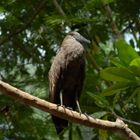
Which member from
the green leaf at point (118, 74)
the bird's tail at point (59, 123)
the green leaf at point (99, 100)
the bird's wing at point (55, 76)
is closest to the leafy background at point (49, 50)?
the bird's tail at point (59, 123)

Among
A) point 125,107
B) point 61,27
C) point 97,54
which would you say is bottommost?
point 125,107

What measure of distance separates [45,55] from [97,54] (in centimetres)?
56

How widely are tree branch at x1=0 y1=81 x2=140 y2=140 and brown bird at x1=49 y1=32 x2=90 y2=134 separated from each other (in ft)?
2.24

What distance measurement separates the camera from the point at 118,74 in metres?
2.47

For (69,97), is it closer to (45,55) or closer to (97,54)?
(97,54)

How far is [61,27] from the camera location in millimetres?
4008

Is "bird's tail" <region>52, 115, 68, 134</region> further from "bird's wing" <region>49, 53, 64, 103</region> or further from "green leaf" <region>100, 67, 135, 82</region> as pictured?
"green leaf" <region>100, 67, 135, 82</region>

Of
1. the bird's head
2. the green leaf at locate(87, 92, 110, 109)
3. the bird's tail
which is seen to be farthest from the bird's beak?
the green leaf at locate(87, 92, 110, 109)

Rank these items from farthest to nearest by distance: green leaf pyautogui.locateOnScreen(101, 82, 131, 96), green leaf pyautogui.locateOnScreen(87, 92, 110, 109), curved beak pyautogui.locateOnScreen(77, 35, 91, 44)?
curved beak pyautogui.locateOnScreen(77, 35, 91, 44) → green leaf pyautogui.locateOnScreen(87, 92, 110, 109) → green leaf pyautogui.locateOnScreen(101, 82, 131, 96)

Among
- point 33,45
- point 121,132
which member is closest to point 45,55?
point 33,45

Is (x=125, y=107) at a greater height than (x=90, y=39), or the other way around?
(x=90, y=39)

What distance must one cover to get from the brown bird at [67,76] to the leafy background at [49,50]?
0.11 m

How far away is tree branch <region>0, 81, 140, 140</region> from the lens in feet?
7.79

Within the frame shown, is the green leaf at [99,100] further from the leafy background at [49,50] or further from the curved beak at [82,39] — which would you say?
the curved beak at [82,39]
